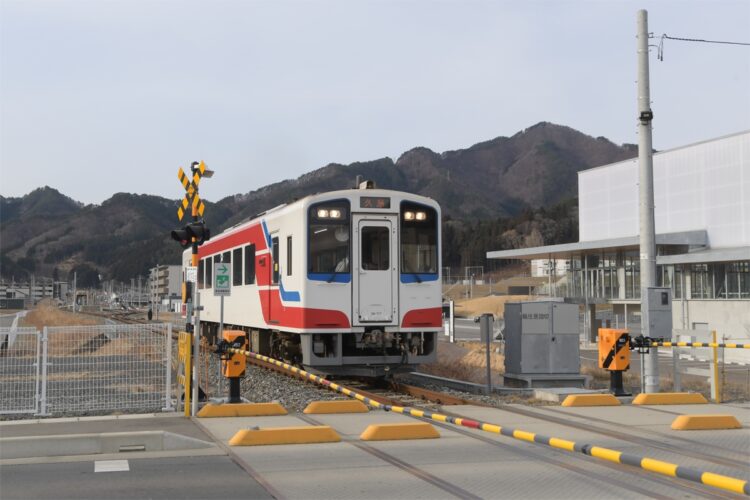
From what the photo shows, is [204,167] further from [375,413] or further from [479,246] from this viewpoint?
[479,246]

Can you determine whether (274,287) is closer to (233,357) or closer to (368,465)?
(233,357)

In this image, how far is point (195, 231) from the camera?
1304 centimetres

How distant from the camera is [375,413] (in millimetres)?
12109

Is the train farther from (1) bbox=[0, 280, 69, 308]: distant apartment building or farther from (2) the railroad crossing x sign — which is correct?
(1) bbox=[0, 280, 69, 308]: distant apartment building

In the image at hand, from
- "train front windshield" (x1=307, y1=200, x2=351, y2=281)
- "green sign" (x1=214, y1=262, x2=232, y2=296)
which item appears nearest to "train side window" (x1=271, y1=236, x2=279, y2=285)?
"train front windshield" (x1=307, y1=200, x2=351, y2=281)

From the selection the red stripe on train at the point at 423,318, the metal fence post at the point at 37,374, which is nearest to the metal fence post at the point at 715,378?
the red stripe on train at the point at 423,318

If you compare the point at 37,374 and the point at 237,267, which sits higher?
the point at 237,267

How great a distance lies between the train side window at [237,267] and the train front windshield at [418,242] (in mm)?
6255

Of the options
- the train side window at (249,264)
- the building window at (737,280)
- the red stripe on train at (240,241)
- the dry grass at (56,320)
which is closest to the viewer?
the red stripe on train at (240,241)

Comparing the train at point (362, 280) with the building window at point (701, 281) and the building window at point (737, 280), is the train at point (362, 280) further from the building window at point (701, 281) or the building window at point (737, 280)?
the building window at point (701, 281)

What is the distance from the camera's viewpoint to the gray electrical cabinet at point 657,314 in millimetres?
14624

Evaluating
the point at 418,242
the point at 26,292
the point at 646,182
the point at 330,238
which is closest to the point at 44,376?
the point at 330,238

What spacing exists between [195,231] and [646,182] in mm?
7864

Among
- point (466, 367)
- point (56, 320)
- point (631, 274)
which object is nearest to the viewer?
point (466, 367)
